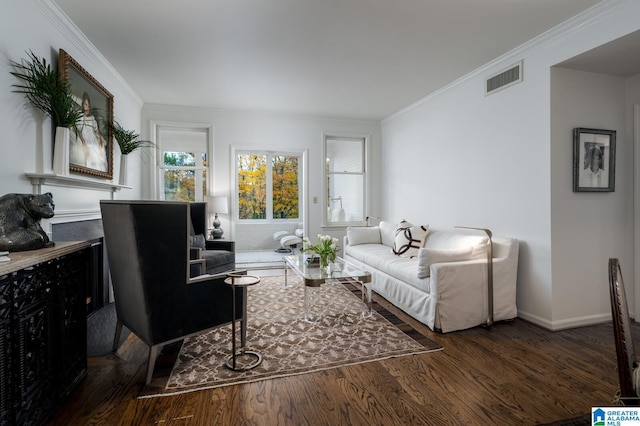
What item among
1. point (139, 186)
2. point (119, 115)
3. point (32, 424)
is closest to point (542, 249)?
point (32, 424)

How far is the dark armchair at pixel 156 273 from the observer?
2.01 meters

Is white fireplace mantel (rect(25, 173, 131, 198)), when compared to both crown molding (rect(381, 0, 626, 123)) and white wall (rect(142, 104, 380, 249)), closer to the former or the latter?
white wall (rect(142, 104, 380, 249))

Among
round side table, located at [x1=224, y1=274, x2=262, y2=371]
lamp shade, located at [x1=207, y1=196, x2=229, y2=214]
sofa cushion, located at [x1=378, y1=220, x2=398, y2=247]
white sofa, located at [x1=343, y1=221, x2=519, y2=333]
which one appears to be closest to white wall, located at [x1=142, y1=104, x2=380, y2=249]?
lamp shade, located at [x1=207, y1=196, x2=229, y2=214]

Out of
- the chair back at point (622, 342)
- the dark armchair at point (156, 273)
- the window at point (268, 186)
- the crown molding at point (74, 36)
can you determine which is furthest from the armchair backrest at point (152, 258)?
the window at point (268, 186)

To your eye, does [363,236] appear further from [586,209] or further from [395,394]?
[395,394]

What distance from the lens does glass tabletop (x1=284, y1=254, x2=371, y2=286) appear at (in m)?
3.08

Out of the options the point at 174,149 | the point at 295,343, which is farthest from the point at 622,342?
the point at 174,149

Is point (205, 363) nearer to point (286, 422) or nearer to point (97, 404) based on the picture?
point (97, 404)

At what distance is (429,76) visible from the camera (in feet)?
12.9

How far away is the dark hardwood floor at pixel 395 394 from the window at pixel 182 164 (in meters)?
3.32

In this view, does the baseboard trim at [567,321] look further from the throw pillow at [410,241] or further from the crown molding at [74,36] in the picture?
the crown molding at [74,36]

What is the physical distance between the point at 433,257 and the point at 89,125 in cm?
361

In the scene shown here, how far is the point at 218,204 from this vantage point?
16.9 feet

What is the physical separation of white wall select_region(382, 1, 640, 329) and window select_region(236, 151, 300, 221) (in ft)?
14.4
